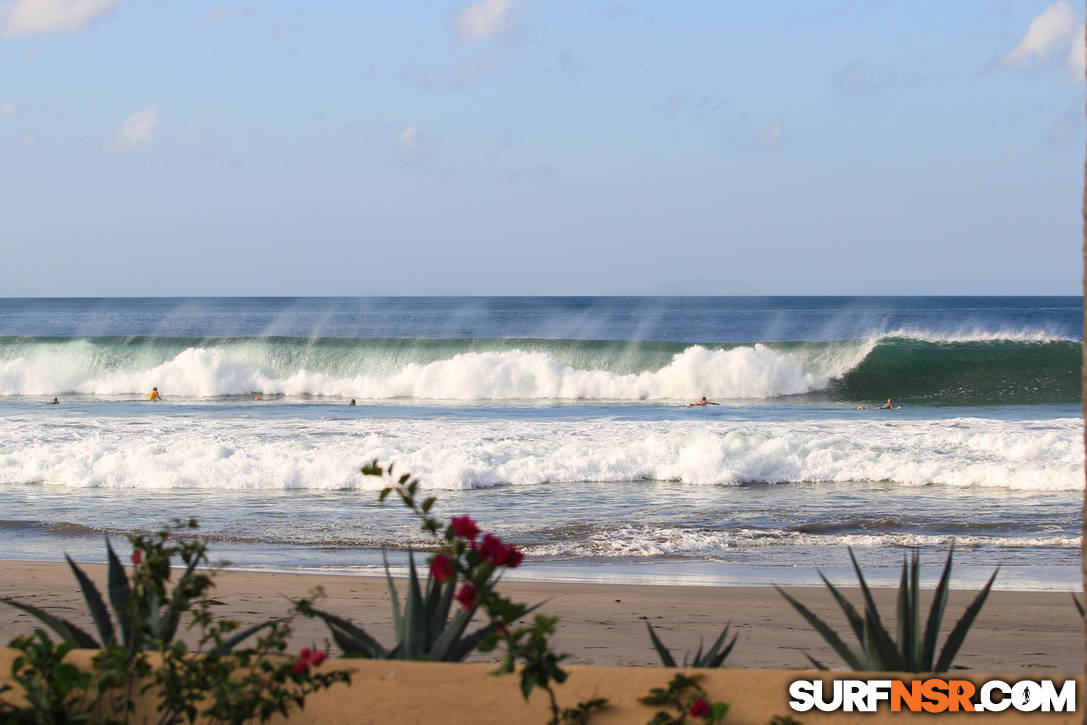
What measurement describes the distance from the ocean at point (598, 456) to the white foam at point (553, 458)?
0.04 m

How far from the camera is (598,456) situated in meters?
13.8

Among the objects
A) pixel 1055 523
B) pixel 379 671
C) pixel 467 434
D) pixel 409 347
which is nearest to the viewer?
pixel 379 671

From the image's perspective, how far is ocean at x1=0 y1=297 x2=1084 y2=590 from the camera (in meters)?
9.25

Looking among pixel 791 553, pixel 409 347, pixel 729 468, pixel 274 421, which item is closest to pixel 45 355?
pixel 409 347

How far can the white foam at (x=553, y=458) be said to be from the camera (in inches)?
509

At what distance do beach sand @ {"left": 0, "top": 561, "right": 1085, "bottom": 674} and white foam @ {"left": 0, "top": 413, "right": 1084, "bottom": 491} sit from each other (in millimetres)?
5171

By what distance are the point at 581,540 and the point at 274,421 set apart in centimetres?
1156

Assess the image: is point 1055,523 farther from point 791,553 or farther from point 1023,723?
point 1023,723

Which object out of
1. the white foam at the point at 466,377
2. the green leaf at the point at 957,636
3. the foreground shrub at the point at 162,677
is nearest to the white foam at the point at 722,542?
the green leaf at the point at 957,636

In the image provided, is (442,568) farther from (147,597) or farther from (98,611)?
(98,611)

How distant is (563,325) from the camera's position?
73.4 meters

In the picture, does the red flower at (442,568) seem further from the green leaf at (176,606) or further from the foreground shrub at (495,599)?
the green leaf at (176,606)

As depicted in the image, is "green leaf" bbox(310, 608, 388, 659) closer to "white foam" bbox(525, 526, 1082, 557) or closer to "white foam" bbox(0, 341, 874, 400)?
"white foam" bbox(525, 526, 1082, 557)

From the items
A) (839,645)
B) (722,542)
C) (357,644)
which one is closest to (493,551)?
(357,644)
